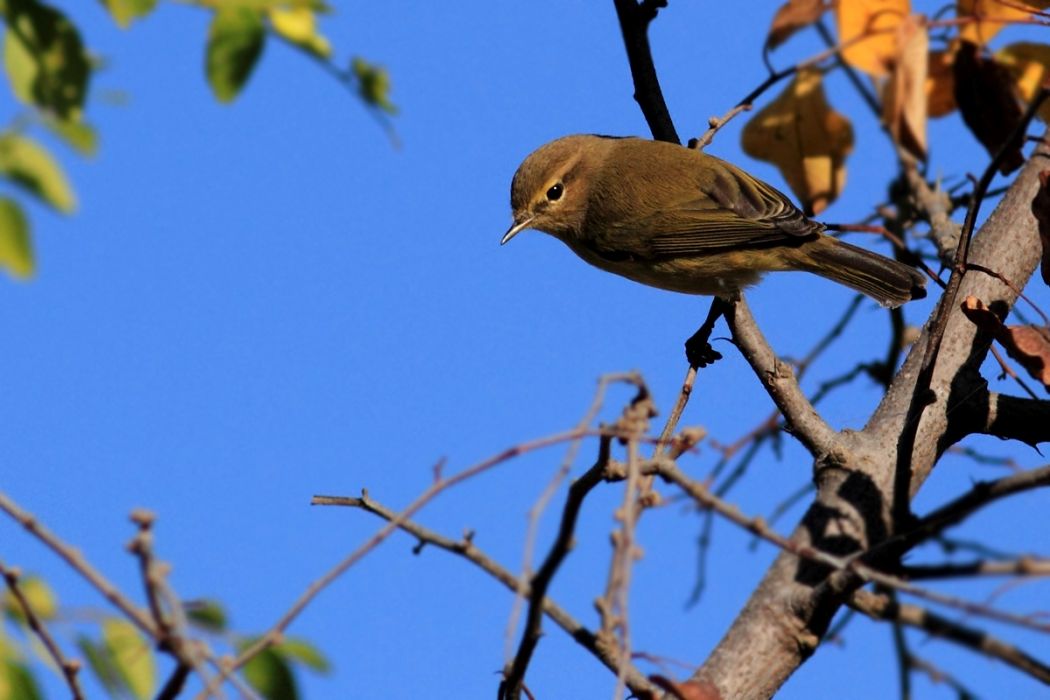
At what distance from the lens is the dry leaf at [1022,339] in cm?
280

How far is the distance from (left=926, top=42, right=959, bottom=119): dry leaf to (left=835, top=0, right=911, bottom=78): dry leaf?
0.27 m

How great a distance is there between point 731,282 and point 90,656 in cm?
388

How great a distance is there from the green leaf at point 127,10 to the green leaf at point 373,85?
0.33 m

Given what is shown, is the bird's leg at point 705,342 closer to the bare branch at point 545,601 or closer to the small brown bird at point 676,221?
the small brown bird at point 676,221

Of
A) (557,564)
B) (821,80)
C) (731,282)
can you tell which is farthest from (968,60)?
(731,282)

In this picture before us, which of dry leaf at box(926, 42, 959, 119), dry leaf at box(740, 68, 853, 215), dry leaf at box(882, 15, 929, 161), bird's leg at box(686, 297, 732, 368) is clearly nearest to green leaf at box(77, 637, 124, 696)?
dry leaf at box(882, 15, 929, 161)

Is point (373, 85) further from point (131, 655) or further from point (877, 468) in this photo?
point (877, 468)

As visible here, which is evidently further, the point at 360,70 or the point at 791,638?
the point at 791,638

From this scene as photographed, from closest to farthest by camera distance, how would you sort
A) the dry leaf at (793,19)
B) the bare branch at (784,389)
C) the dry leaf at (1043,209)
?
the dry leaf at (793,19)
the dry leaf at (1043,209)
the bare branch at (784,389)

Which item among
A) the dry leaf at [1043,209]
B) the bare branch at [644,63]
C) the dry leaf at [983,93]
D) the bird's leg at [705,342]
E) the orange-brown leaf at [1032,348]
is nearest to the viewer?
the dry leaf at [983,93]

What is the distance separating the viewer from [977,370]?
12.1 ft

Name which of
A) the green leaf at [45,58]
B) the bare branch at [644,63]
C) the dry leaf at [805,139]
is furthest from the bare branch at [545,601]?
the bare branch at [644,63]

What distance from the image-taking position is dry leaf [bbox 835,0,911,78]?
2098mm

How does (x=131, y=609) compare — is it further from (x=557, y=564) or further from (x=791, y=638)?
(x=791, y=638)
